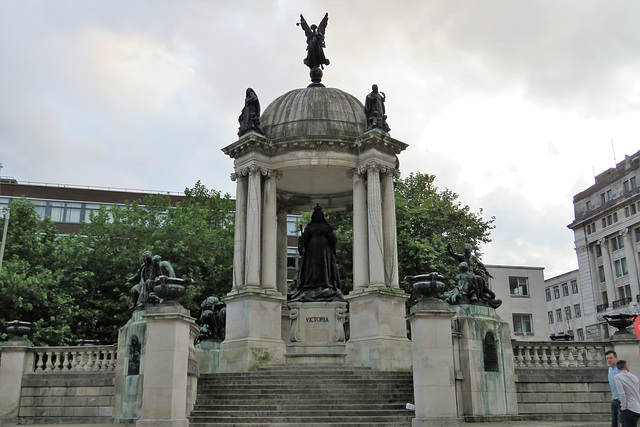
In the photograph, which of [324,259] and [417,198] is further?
[417,198]

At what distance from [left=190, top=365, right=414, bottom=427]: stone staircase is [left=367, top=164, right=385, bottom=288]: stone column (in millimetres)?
3556

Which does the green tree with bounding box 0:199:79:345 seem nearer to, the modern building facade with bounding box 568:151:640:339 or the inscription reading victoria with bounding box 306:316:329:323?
the inscription reading victoria with bounding box 306:316:329:323

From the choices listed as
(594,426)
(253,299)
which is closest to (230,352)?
(253,299)

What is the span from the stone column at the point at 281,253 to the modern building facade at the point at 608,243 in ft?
166

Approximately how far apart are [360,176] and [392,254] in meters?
3.09

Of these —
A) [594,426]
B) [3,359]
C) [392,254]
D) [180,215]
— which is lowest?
[594,426]

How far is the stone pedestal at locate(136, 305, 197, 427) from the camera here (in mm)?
13164

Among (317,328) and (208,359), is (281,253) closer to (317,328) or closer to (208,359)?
(317,328)

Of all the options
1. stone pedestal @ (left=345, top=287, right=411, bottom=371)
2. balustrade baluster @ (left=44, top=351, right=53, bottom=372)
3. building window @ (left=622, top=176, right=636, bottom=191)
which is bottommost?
balustrade baluster @ (left=44, top=351, right=53, bottom=372)

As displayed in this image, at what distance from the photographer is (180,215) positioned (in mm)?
37312

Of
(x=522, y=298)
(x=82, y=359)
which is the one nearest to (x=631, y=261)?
(x=522, y=298)

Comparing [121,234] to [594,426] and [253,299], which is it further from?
[594,426]

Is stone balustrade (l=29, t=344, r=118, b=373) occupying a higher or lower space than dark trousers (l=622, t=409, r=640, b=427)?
higher

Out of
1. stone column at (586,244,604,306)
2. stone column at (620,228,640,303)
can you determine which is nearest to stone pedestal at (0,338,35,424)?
stone column at (620,228,640,303)
